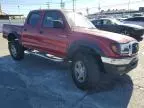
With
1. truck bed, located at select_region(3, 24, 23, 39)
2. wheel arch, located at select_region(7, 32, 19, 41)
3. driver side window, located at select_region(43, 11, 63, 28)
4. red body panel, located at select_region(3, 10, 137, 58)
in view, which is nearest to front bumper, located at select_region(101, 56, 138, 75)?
red body panel, located at select_region(3, 10, 137, 58)

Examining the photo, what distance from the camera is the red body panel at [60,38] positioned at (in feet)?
19.2

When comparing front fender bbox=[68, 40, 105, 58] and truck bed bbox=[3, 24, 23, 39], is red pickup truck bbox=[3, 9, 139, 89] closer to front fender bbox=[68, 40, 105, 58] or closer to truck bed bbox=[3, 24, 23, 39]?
front fender bbox=[68, 40, 105, 58]

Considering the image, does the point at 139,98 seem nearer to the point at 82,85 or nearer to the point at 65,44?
the point at 82,85

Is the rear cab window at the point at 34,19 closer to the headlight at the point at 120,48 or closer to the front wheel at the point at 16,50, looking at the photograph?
the front wheel at the point at 16,50

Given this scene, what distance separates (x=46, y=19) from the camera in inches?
308

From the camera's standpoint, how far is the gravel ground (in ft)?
17.4

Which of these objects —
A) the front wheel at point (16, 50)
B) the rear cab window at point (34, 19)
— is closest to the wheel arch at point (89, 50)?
the rear cab window at point (34, 19)

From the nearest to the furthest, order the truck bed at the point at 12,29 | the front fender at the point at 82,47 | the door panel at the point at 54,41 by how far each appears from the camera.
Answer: the front fender at the point at 82,47
the door panel at the point at 54,41
the truck bed at the point at 12,29

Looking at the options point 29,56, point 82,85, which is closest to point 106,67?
point 82,85

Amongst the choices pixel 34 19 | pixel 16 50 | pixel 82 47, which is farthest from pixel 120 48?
pixel 16 50

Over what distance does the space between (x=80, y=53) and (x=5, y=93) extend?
1971 millimetres

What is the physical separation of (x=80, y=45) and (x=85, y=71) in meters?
0.65

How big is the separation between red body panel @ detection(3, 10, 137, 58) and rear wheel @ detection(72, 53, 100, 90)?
40cm

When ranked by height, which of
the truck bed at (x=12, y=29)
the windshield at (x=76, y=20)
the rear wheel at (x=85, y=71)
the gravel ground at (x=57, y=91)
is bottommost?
the gravel ground at (x=57, y=91)
